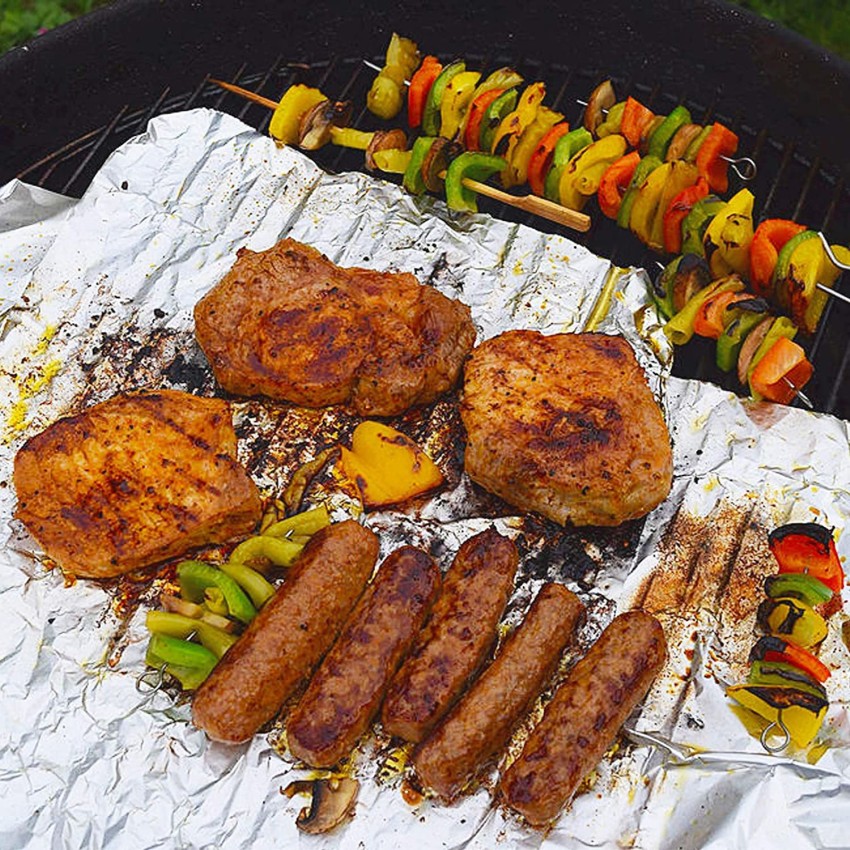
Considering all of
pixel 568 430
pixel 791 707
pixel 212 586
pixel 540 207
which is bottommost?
pixel 791 707

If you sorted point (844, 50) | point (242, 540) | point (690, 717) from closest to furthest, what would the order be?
1. point (690, 717)
2. point (242, 540)
3. point (844, 50)

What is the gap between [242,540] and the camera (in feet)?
14.4

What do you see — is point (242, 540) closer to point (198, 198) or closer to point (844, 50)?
point (198, 198)

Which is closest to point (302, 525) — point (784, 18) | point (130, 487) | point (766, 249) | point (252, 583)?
point (252, 583)

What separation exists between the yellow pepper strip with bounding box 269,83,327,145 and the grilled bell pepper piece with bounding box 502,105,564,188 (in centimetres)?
116

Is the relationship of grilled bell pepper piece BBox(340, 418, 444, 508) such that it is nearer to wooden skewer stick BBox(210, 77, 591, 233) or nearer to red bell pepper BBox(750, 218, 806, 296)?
wooden skewer stick BBox(210, 77, 591, 233)

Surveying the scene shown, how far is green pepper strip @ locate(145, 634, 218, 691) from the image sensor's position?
12.6 feet

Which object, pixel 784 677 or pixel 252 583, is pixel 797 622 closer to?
pixel 784 677

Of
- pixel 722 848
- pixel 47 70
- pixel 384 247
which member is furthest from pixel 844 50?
pixel 722 848

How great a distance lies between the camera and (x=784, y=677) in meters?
3.69

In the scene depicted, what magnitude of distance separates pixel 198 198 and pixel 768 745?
377 cm

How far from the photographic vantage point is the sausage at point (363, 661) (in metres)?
3.61

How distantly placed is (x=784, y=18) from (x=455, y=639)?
6127 mm

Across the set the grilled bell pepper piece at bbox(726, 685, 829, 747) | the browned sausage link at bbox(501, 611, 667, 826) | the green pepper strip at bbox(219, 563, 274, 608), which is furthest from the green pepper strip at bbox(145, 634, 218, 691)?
the grilled bell pepper piece at bbox(726, 685, 829, 747)
